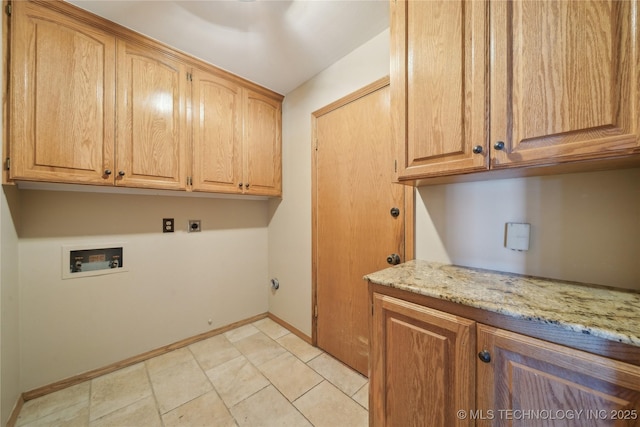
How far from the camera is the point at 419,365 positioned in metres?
→ 0.86

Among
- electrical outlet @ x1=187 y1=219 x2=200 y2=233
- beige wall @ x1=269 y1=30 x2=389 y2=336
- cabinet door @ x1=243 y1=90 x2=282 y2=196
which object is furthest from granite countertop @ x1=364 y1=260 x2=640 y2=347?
electrical outlet @ x1=187 y1=219 x2=200 y2=233

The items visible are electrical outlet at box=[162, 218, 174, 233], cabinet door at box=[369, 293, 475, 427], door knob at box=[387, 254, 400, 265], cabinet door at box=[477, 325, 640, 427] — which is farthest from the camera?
electrical outlet at box=[162, 218, 174, 233]

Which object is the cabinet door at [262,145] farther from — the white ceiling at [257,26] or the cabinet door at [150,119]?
the cabinet door at [150,119]

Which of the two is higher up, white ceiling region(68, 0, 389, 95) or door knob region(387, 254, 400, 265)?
white ceiling region(68, 0, 389, 95)

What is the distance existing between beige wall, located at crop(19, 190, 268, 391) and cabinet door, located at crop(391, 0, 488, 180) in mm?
1851

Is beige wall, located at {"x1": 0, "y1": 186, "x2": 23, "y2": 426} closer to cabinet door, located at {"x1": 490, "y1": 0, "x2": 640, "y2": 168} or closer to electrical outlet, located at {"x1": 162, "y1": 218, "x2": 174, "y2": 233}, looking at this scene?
electrical outlet, located at {"x1": 162, "y1": 218, "x2": 174, "y2": 233}

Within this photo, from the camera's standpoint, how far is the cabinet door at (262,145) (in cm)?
211

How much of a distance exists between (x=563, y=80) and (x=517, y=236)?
61cm

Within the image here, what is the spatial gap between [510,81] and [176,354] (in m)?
2.73

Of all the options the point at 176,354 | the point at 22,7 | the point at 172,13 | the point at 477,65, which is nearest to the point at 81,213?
the point at 22,7

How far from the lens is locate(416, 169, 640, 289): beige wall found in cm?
83

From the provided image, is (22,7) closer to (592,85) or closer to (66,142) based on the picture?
(66,142)

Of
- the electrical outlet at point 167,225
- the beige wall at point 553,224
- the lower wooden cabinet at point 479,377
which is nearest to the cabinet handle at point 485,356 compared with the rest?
the lower wooden cabinet at point 479,377

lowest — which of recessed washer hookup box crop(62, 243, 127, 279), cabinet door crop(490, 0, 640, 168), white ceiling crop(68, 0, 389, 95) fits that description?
recessed washer hookup box crop(62, 243, 127, 279)
